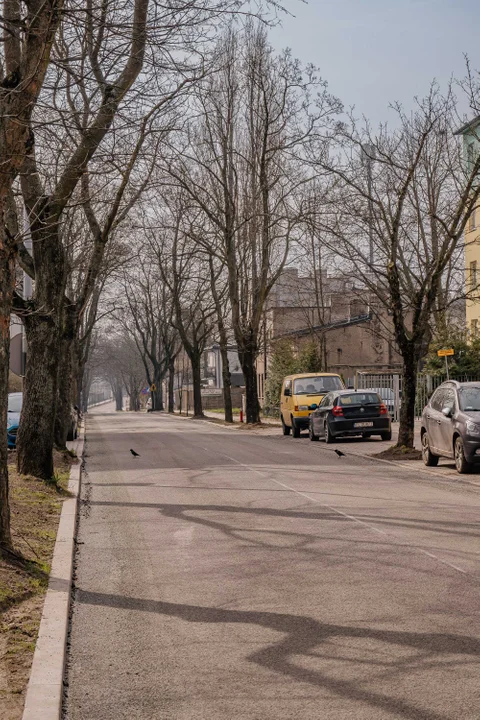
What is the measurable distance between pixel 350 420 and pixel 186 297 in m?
35.1

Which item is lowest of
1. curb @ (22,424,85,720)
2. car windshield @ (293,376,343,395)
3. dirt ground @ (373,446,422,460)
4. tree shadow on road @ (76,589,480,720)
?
tree shadow on road @ (76,589,480,720)

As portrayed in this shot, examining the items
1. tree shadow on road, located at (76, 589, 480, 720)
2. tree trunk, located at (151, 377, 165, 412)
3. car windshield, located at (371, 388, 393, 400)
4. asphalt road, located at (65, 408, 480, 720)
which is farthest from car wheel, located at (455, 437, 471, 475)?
tree trunk, located at (151, 377, 165, 412)

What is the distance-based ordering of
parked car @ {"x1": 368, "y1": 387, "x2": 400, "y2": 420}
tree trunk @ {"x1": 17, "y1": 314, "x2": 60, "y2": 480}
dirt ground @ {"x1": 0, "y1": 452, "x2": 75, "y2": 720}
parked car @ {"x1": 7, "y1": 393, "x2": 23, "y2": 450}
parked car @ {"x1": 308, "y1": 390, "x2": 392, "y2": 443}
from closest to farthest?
dirt ground @ {"x1": 0, "y1": 452, "x2": 75, "y2": 720} < tree trunk @ {"x1": 17, "y1": 314, "x2": 60, "y2": 480} < parked car @ {"x1": 7, "y1": 393, "x2": 23, "y2": 450} < parked car @ {"x1": 308, "y1": 390, "x2": 392, "y2": 443} < parked car @ {"x1": 368, "y1": 387, "x2": 400, "y2": 420}

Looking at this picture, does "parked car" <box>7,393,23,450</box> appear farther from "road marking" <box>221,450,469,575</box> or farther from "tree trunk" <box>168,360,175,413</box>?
"tree trunk" <box>168,360,175,413</box>

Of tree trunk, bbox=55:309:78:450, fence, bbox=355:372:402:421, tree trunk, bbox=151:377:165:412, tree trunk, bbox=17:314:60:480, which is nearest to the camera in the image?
tree trunk, bbox=17:314:60:480

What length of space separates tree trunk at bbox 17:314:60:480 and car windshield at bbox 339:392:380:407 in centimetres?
1433

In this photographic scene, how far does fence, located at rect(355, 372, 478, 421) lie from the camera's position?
4184 cm

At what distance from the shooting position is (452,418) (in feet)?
62.3

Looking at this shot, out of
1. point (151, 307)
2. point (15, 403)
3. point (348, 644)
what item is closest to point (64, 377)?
point (15, 403)

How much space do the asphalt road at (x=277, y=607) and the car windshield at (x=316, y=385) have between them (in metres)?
20.0

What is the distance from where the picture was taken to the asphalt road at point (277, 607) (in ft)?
17.2

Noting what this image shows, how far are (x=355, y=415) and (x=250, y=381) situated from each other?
49.0 feet

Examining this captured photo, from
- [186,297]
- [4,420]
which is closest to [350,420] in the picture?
[4,420]

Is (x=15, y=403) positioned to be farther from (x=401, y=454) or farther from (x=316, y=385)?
(x=316, y=385)
